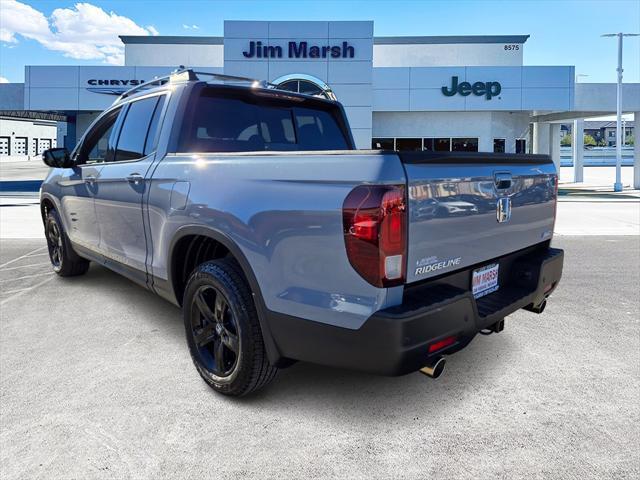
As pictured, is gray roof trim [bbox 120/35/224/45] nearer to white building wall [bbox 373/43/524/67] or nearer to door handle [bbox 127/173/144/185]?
white building wall [bbox 373/43/524/67]

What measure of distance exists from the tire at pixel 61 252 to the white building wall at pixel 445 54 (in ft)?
111

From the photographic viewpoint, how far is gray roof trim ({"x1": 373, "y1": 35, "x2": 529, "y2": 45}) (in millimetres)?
37000

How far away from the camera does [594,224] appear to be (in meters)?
12.6

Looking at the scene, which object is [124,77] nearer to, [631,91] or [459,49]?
[459,49]

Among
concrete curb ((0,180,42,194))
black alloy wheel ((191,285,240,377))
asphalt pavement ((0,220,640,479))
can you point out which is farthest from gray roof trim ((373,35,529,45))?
black alloy wheel ((191,285,240,377))

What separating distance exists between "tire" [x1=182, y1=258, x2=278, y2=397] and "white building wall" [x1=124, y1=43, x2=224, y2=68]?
35918 mm

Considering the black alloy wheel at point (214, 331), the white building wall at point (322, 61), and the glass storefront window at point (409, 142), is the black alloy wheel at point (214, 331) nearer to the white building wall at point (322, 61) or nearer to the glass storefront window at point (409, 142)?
the white building wall at point (322, 61)

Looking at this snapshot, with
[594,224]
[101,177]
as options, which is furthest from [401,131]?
[101,177]

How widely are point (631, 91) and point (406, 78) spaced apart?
38.9 feet

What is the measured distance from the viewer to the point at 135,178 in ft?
13.0

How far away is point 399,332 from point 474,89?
94.4 ft

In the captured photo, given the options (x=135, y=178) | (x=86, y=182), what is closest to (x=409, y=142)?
(x=86, y=182)

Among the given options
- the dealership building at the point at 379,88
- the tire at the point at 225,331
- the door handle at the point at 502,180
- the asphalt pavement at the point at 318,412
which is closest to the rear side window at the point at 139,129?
the tire at the point at 225,331

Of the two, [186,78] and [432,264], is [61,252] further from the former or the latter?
→ [432,264]
